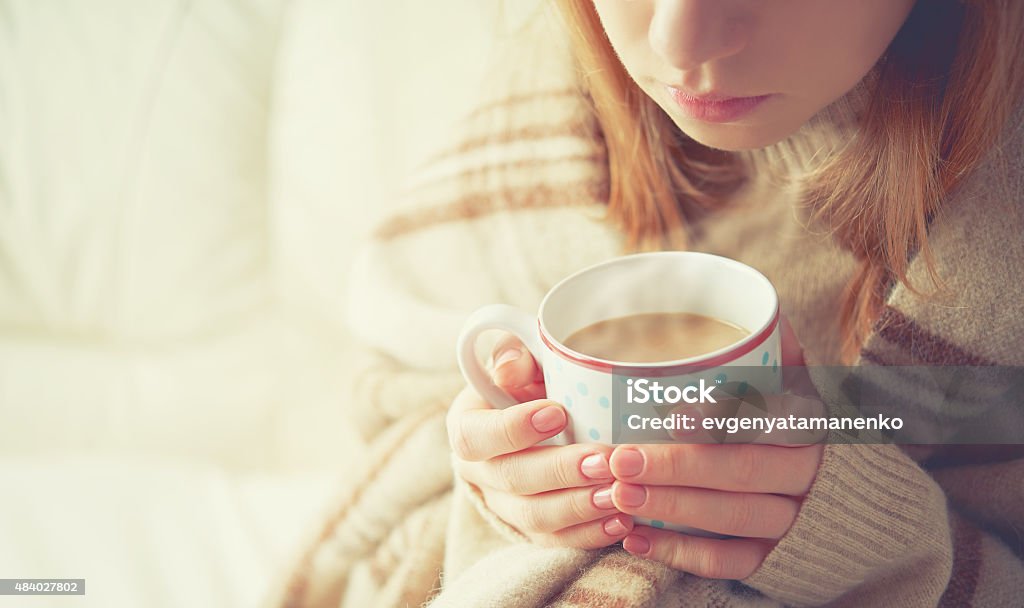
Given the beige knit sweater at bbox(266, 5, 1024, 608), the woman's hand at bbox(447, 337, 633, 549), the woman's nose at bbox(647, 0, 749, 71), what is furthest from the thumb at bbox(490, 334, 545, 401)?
the woman's nose at bbox(647, 0, 749, 71)

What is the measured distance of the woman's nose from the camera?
17.8 inches

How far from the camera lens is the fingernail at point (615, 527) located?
0.51m

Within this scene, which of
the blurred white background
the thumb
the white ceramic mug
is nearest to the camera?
the white ceramic mug

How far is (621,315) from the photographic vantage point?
55 centimetres

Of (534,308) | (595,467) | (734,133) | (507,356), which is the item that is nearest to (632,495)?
(595,467)

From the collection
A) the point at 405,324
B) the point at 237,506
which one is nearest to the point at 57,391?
the point at 237,506

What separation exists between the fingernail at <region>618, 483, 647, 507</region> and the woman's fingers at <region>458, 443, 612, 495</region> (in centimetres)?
1

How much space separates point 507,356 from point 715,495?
159mm

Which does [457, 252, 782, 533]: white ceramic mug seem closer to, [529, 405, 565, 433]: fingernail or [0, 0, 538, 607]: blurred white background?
[529, 405, 565, 433]: fingernail

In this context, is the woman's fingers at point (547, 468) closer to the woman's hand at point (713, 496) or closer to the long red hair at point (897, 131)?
the woman's hand at point (713, 496)

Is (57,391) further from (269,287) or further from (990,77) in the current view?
(990,77)

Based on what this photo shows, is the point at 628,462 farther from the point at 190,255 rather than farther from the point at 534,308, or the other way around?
the point at 190,255

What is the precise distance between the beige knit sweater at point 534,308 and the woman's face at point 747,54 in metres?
0.10

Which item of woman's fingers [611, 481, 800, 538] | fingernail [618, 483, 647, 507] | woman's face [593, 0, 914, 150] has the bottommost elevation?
woman's fingers [611, 481, 800, 538]
